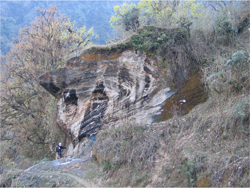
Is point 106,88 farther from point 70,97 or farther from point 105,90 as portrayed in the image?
point 70,97

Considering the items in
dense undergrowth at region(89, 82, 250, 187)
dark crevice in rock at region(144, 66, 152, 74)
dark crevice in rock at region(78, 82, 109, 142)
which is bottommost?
dense undergrowth at region(89, 82, 250, 187)

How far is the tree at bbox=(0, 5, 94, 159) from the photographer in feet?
43.5

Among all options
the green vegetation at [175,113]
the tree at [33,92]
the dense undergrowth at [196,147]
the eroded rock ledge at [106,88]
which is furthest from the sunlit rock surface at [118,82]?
the tree at [33,92]

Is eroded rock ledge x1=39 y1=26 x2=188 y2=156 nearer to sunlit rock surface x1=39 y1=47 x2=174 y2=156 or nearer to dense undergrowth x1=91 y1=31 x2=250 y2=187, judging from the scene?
sunlit rock surface x1=39 y1=47 x2=174 y2=156

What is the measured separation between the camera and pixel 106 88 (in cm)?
912

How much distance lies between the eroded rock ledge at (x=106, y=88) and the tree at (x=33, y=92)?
3849 mm

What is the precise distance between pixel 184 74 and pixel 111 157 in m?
5.12

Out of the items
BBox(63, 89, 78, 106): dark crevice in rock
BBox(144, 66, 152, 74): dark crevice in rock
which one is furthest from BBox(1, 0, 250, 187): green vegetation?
BBox(63, 89, 78, 106): dark crevice in rock

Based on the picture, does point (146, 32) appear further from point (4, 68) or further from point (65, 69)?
point (4, 68)

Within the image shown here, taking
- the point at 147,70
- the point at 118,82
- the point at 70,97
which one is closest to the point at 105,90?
the point at 118,82

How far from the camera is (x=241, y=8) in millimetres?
9281

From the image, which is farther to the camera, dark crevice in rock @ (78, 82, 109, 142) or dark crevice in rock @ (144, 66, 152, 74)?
dark crevice in rock @ (78, 82, 109, 142)

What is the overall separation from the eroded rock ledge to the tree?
385 cm

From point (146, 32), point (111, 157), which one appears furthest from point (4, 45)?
point (111, 157)
